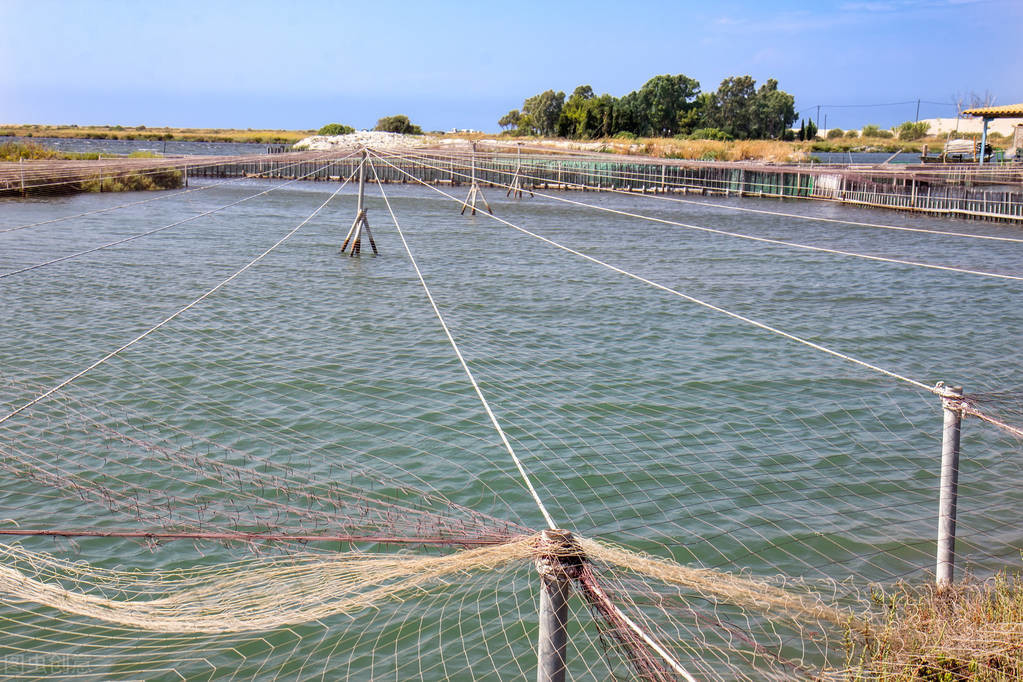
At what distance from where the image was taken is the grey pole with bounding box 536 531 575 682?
274 cm

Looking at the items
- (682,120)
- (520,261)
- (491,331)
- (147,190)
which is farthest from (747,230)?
(682,120)

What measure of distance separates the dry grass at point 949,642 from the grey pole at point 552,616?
1.87 m

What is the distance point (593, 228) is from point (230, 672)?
27.8 meters

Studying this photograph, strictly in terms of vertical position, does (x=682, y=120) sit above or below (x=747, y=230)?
above

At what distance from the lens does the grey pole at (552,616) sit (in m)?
2.74

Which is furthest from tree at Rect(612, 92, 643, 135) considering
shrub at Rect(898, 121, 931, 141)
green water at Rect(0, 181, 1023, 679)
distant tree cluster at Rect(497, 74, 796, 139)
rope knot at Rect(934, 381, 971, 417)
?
rope knot at Rect(934, 381, 971, 417)

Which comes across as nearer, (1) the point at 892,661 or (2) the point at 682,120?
(1) the point at 892,661

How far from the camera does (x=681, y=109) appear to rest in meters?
106

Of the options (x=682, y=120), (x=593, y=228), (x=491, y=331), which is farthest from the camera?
(x=682, y=120)

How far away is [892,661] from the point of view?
435 cm

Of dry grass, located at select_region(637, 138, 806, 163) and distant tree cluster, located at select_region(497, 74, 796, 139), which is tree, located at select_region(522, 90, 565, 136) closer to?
distant tree cluster, located at select_region(497, 74, 796, 139)

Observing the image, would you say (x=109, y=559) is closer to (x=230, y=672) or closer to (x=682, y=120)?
(x=230, y=672)

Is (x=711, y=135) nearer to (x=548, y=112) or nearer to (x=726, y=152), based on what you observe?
(x=548, y=112)

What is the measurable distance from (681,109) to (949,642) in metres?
108
